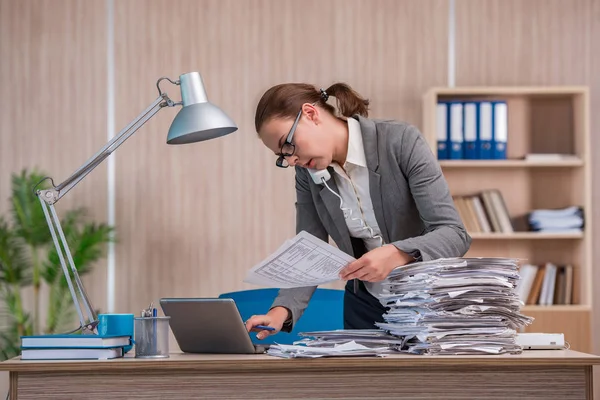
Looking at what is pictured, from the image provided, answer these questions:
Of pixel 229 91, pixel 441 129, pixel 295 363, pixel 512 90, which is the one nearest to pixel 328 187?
pixel 295 363

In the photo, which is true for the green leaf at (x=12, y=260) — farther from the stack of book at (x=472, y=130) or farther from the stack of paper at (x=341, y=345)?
the stack of paper at (x=341, y=345)

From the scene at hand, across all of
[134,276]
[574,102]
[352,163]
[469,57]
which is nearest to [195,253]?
[134,276]

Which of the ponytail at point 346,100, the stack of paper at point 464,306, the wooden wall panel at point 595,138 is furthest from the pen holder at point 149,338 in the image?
the wooden wall panel at point 595,138

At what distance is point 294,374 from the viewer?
1591 mm

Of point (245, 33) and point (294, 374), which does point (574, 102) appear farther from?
point (294, 374)

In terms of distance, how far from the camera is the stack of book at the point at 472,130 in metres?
4.40

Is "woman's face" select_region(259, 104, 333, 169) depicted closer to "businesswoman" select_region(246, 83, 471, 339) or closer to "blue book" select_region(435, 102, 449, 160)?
"businesswoman" select_region(246, 83, 471, 339)

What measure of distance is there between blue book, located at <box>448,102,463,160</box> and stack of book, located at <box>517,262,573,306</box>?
0.77 meters

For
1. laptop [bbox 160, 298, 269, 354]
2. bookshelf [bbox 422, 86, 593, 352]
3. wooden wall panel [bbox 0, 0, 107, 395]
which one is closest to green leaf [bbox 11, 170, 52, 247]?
wooden wall panel [bbox 0, 0, 107, 395]

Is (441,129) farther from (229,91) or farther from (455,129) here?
(229,91)

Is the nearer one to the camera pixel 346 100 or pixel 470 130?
pixel 346 100

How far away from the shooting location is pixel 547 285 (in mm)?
4453

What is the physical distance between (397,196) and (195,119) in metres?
0.55

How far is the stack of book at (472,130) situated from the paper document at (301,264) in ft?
9.02
